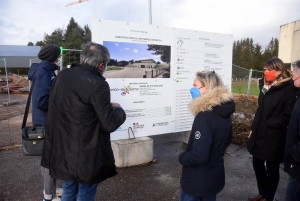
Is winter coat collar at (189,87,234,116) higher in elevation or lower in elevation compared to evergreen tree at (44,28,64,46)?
lower

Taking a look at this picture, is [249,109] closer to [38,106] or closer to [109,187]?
[109,187]

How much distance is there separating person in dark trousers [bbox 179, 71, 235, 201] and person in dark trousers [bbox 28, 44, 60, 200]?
1.66 m

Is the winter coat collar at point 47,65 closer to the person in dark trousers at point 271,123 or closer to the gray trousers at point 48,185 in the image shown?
the gray trousers at point 48,185

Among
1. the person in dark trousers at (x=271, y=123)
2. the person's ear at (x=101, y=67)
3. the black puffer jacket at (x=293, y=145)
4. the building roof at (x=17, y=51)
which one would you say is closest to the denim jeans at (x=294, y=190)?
the black puffer jacket at (x=293, y=145)

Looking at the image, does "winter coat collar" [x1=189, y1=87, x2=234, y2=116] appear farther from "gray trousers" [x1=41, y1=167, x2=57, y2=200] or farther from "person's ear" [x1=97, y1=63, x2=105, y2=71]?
"gray trousers" [x1=41, y1=167, x2=57, y2=200]

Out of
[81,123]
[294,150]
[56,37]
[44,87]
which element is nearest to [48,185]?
[44,87]

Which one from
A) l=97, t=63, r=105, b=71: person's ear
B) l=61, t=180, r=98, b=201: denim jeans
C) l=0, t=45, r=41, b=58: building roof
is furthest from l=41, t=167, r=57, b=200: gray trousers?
l=0, t=45, r=41, b=58: building roof

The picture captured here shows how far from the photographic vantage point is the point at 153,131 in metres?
4.91

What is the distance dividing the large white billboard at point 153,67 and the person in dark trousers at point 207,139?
2225 mm

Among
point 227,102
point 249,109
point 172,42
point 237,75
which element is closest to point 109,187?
point 227,102

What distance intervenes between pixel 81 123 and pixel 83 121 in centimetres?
2

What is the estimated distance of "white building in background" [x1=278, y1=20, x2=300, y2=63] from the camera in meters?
11.9

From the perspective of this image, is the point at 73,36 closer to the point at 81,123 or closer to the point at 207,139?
the point at 81,123

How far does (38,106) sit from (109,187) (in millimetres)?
1635
